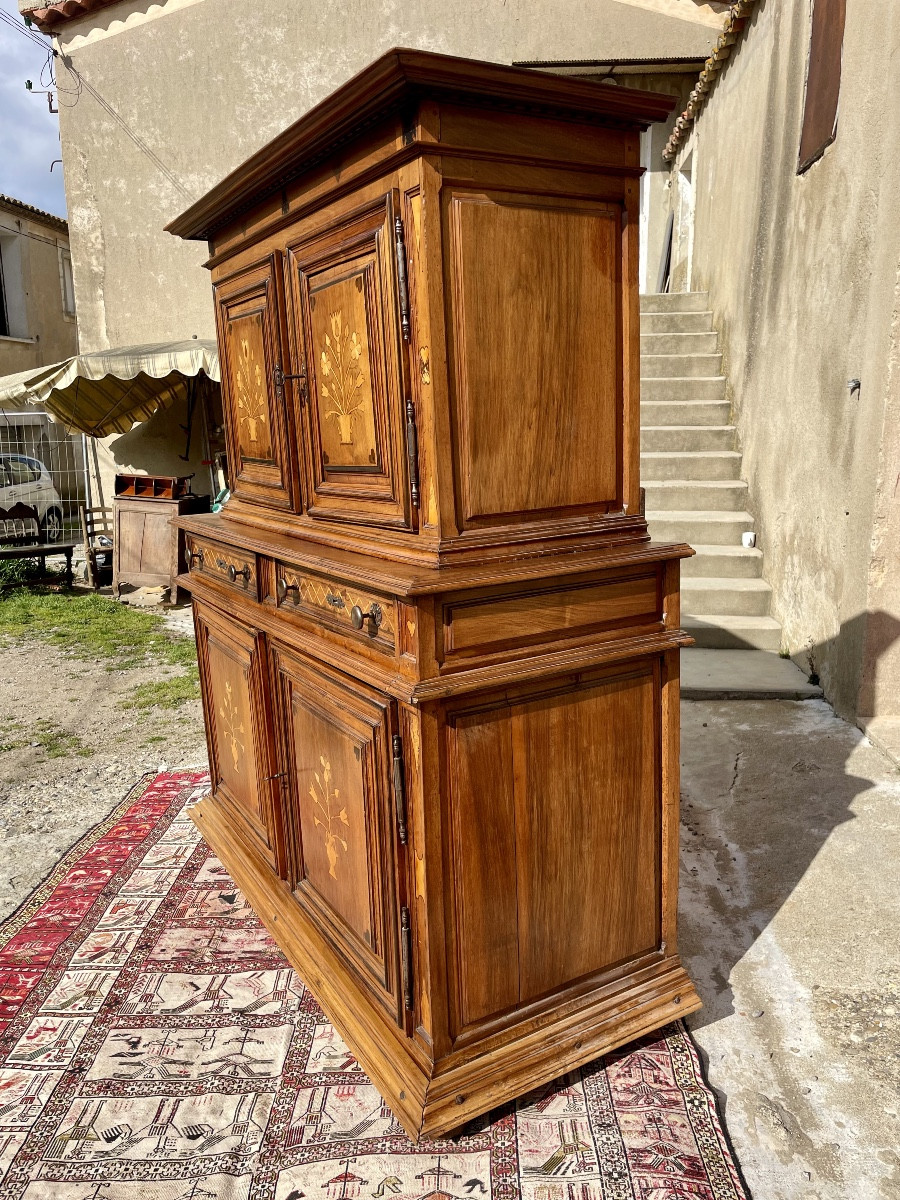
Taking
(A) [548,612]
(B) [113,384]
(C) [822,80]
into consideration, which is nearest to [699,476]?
(C) [822,80]

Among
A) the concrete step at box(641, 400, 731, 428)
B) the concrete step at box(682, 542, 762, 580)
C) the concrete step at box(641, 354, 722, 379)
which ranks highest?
the concrete step at box(641, 354, 722, 379)

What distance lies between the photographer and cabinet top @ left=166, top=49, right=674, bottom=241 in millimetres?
1627

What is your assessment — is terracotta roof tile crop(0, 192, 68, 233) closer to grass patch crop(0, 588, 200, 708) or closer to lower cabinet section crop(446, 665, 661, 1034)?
grass patch crop(0, 588, 200, 708)

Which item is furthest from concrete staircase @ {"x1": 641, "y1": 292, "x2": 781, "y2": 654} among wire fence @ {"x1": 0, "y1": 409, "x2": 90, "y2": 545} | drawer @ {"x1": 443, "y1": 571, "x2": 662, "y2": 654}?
wire fence @ {"x1": 0, "y1": 409, "x2": 90, "y2": 545}

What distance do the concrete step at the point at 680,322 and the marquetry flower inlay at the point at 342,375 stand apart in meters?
6.15

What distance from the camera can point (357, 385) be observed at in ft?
6.88

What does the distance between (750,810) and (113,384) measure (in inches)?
333

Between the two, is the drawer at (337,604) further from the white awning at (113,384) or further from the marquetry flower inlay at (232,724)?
the white awning at (113,384)

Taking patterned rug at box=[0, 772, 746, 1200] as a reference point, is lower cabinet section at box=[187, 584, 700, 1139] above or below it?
above

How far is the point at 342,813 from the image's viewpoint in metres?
2.27

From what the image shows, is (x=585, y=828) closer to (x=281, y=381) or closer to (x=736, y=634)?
(x=281, y=381)

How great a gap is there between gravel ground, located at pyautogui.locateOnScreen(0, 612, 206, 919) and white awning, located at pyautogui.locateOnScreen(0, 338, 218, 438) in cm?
344

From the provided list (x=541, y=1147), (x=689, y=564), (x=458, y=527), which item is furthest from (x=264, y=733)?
(x=689, y=564)

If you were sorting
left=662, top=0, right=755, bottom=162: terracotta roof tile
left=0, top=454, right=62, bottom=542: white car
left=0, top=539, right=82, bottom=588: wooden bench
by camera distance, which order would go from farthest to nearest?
1. left=0, top=454, right=62, bottom=542: white car
2. left=0, top=539, right=82, bottom=588: wooden bench
3. left=662, top=0, right=755, bottom=162: terracotta roof tile
